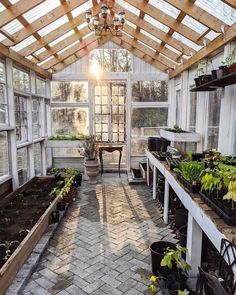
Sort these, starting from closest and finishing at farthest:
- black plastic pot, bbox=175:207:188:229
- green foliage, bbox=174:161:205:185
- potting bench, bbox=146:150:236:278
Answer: potting bench, bbox=146:150:236:278 → green foliage, bbox=174:161:205:185 → black plastic pot, bbox=175:207:188:229

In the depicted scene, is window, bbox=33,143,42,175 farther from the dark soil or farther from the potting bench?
the potting bench

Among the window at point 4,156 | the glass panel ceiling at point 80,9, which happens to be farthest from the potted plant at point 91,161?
the glass panel ceiling at point 80,9

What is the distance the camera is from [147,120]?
821cm

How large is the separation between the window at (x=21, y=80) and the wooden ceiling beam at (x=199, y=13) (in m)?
3.45

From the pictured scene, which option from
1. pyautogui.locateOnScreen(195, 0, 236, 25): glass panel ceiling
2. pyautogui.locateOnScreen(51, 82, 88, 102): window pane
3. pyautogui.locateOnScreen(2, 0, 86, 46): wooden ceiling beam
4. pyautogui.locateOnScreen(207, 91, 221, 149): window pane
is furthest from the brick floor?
pyautogui.locateOnScreen(51, 82, 88, 102): window pane

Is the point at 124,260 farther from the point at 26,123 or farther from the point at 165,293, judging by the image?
the point at 26,123

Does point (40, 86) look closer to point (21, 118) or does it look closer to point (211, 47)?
point (21, 118)

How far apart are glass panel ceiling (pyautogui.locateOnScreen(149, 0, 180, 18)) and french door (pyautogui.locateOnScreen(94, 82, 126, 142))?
361 cm

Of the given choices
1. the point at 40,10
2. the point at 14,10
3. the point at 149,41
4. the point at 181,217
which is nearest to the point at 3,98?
the point at 14,10

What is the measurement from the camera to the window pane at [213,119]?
4.57m

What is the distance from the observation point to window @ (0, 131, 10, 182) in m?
4.84

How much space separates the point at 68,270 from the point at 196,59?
4491 millimetres

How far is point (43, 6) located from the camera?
15.0 ft

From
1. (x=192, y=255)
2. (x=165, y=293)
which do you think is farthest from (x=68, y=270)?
(x=192, y=255)
